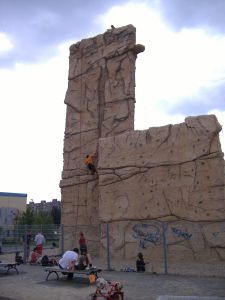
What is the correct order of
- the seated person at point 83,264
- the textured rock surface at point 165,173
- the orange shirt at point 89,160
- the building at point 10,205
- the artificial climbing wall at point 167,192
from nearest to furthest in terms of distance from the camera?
the seated person at point 83,264
the artificial climbing wall at point 167,192
the textured rock surface at point 165,173
the orange shirt at point 89,160
the building at point 10,205

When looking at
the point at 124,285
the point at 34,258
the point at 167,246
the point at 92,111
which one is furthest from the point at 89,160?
the point at 124,285

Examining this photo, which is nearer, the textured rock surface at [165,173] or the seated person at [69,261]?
the seated person at [69,261]

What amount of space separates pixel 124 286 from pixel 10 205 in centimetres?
4244

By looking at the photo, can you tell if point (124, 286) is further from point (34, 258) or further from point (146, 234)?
point (34, 258)

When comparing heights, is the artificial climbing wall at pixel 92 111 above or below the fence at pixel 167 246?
above

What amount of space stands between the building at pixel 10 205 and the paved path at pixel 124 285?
35.2 metres

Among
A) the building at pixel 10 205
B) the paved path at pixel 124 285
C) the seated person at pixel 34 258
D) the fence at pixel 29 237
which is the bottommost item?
the paved path at pixel 124 285

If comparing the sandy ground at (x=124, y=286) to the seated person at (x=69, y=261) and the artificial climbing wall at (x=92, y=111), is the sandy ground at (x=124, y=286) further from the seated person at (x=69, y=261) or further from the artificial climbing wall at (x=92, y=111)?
the artificial climbing wall at (x=92, y=111)

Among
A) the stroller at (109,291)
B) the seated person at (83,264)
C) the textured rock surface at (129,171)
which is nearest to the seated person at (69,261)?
the seated person at (83,264)

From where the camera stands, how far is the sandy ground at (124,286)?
7.95 m

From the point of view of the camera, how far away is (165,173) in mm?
13734

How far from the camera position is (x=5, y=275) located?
441 inches

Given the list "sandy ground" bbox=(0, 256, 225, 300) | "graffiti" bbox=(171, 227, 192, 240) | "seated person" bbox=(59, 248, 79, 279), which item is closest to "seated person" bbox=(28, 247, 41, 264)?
"sandy ground" bbox=(0, 256, 225, 300)

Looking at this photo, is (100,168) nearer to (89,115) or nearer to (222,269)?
(89,115)
